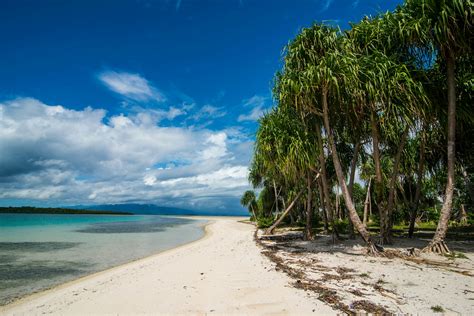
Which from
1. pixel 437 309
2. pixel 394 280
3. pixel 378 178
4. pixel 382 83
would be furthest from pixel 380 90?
pixel 437 309

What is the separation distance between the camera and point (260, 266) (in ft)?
28.2

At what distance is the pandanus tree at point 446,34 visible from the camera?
8.84m

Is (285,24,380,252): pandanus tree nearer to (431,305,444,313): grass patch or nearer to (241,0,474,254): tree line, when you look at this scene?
(241,0,474,254): tree line

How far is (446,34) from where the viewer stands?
909cm

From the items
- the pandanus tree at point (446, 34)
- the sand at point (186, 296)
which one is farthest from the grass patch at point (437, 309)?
the pandanus tree at point (446, 34)

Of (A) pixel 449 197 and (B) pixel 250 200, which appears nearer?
(A) pixel 449 197

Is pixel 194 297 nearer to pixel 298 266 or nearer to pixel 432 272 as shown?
pixel 298 266

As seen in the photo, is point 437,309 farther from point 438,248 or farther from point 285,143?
point 285,143

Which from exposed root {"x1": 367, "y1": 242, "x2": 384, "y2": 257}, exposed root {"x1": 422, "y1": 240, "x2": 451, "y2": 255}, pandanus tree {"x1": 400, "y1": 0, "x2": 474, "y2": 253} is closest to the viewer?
pandanus tree {"x1": 400, "y1": 0, "x2": 474, "y2": 253}

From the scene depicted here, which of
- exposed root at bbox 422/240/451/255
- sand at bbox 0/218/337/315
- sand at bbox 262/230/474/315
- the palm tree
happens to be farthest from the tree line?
the palm tree

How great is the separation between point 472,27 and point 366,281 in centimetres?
834

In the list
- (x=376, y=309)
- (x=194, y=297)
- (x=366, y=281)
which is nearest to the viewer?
(x=376, y=309)

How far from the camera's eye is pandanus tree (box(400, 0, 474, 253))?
8839 mm

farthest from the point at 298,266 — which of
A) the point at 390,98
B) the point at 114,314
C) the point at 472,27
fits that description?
the point at 472,27
